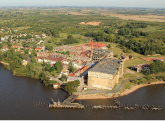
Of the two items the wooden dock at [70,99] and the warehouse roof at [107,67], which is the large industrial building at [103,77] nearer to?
the warehouse roof at [107,67]

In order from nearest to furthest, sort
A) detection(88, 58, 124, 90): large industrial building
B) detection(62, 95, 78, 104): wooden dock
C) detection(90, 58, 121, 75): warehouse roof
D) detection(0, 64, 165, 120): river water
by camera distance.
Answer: detection(0, 64, 165, 120): river water, detection(62, 95, 78, 104): wooden dock, detection(88, 58, 124, 90): large industrial building, detection(90, 58, 121, 75): warehouse roof

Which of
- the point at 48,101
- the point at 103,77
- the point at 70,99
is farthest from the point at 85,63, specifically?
the point at 48,101

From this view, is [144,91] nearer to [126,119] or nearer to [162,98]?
[162,98]

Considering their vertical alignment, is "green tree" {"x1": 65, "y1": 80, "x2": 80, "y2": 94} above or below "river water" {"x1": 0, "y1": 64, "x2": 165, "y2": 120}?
above

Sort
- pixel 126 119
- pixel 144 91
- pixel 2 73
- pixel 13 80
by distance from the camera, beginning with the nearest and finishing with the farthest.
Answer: pixel 126 119 < pixel 144 91 < pixel 13 80 < pixel 2 73

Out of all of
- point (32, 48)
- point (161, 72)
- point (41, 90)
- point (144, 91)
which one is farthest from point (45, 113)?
point (32, 48)

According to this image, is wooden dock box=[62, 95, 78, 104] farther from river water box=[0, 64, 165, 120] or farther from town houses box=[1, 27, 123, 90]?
town houses box=[1, 27, 123, 90]

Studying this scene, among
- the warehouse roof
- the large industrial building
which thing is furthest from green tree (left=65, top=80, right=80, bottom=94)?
the warehouse roof

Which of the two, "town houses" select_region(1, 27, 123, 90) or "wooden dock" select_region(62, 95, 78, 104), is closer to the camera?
"wooden dock" select_region(62, 95, 78, 104)

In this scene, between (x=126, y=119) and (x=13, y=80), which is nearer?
(x=126, y=119)
